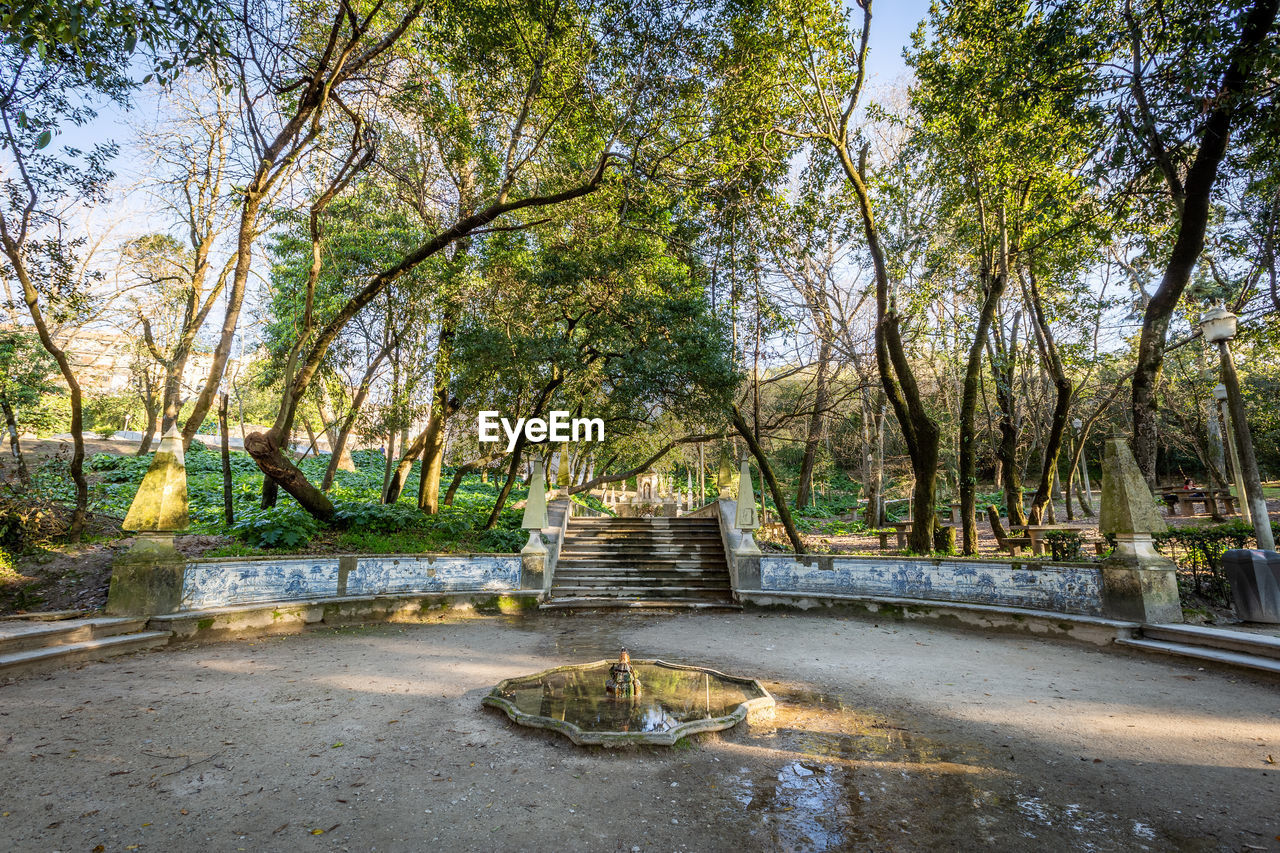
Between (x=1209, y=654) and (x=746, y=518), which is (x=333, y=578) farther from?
(x=1209, y=654)

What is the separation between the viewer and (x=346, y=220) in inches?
519

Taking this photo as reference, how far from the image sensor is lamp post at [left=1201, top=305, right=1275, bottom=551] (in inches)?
310

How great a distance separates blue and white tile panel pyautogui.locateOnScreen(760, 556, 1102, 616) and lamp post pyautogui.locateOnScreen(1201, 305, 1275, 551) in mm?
2228

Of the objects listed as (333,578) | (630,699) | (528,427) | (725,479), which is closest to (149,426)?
(528,427)

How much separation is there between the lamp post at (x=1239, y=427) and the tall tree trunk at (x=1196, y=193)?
1.65ft

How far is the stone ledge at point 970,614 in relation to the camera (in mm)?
6887

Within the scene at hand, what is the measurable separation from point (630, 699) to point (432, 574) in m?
6.17

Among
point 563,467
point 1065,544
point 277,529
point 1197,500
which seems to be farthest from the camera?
point 563,467

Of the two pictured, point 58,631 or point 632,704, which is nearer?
point 632,704

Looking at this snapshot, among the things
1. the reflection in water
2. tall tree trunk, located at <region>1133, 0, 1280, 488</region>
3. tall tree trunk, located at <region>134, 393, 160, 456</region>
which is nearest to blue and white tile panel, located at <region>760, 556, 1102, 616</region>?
tall tree trunk, located at <region>1133, 0, 1280, 488</region>

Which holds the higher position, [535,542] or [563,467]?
[563,467]

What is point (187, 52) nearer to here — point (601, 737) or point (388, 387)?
point (601, 737)

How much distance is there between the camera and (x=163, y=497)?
720 centimetres

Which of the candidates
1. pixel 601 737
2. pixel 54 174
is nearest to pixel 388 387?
pixel 54 174
